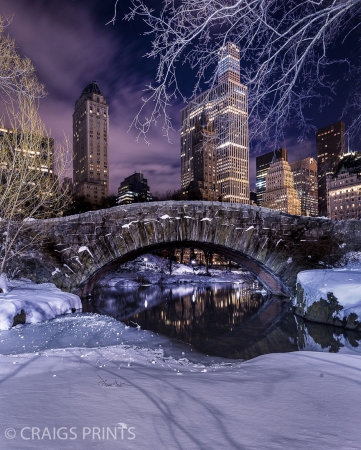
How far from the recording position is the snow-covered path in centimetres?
272

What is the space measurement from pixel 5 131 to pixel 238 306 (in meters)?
15.4

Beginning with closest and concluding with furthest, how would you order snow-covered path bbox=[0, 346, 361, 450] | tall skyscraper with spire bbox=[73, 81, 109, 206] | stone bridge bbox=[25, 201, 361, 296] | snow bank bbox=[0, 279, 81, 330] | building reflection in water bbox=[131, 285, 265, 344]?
snow-covered path bbox=[0, 346, 361, 450]
snow bank bbox=[0, 279, 81, 330]
building reflection in water bbox=[131, 285, 265, 344]
stone bridge bbox=[25, 201, 361, 296]
tall skyscraper with spire bbox=[73, 81, 109, 206]

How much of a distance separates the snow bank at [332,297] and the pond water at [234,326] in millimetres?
400

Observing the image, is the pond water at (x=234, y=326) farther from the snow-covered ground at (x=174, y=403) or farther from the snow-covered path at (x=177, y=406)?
→ the snow-covered path at (x=177, y=406)

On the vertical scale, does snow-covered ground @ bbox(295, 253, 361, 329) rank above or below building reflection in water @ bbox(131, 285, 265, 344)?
above

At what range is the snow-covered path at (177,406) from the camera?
2.72 m

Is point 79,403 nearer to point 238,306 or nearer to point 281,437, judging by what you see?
point 281,437

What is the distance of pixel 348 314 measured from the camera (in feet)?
39.7

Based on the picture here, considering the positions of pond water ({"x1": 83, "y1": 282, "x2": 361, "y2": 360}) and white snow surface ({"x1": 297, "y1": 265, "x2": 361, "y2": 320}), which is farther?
white snow surface ({"x1": 297, "y1": 265, "x2": 361, "y2": 320})

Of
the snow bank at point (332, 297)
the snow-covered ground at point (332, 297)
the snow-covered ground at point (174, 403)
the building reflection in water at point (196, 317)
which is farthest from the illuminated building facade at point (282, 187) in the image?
the snow-covered ground at point (174, 403)

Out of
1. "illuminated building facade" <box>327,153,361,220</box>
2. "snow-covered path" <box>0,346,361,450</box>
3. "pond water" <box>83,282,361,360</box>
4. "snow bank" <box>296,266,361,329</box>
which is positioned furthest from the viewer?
"illuminated building facade" <box>327,153,361,220</box>

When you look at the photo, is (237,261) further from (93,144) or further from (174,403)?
(93,144)

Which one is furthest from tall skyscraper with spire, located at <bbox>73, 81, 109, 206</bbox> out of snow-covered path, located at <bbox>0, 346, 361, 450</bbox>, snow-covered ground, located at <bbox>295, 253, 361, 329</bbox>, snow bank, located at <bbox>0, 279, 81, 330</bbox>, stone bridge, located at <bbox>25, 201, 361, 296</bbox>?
snow-covered path, located at <bbox>0, 346, 361, 450</bbox>

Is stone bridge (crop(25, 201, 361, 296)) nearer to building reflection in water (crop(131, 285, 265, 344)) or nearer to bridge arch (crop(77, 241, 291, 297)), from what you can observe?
bridge arch (crop(77, 241, 291, 297))
